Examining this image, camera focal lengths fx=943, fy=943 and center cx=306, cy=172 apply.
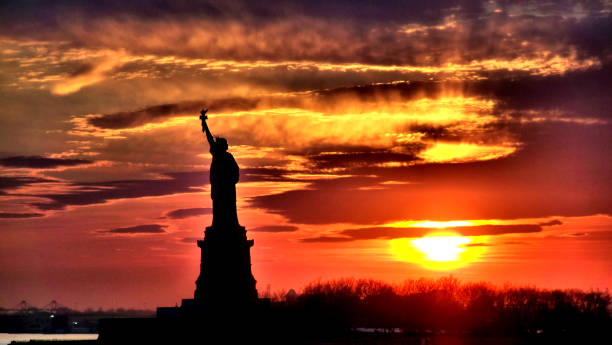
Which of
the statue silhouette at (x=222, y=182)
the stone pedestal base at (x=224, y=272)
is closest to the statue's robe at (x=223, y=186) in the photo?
the statue silhouette at (x=222, y=182)

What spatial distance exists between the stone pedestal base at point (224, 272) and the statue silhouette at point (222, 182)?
2.59 ft

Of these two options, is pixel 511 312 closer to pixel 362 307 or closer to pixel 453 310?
pixel 453 310

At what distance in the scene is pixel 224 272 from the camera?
137 feet

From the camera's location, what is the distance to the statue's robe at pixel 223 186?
141 ft

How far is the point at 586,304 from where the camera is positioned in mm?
91438

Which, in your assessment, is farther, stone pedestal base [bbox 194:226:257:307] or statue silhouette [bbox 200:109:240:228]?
statue silhouette [bbox 200:109:240:228]

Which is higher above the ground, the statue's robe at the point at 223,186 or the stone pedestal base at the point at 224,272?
the statue's robe at the point at 223,186

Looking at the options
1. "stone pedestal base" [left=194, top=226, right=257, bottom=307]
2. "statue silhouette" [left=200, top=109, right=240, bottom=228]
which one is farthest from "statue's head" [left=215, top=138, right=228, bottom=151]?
"stone pedestal base" [left=194, top=226, right=257, bottom=307]

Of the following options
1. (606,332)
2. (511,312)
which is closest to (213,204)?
(606,332)

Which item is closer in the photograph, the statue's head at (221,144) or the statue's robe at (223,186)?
the statue's robe at (223,186)

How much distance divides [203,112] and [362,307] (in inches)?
2071

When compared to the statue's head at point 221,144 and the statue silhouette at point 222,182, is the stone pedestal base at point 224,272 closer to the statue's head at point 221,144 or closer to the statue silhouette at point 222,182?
the statue silhouette at point 222,182

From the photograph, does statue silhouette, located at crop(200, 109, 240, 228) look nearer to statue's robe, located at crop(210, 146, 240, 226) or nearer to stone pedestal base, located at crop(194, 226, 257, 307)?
statue's robe, located at crop(210, 146, 240, 226)

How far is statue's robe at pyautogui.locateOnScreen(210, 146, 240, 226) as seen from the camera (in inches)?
1695
